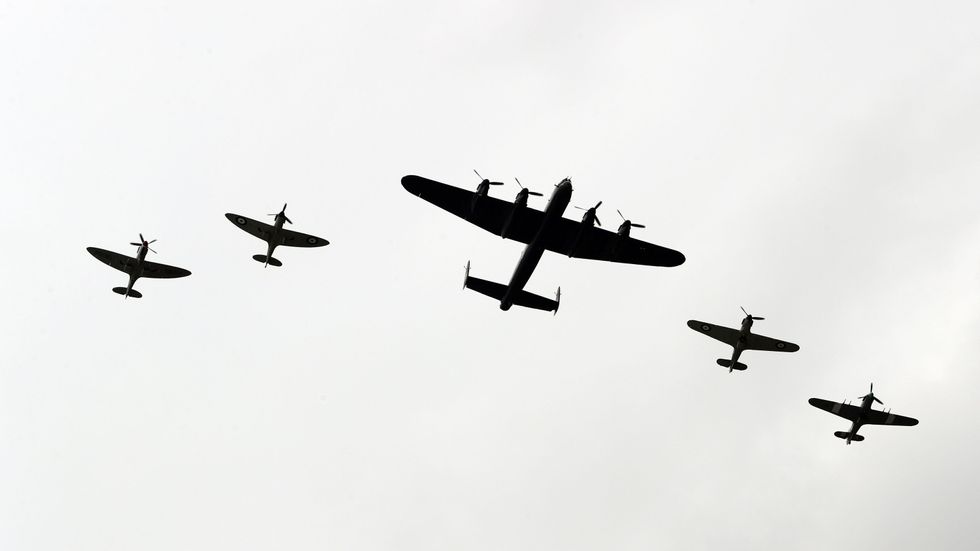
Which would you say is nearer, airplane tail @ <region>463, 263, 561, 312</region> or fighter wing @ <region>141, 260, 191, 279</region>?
airplane tail @ <region>463, 263, 561, 312</region>

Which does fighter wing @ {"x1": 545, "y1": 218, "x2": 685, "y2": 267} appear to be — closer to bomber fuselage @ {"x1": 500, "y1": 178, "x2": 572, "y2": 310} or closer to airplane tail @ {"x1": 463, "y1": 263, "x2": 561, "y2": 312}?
bomber fuselage @ {"x1": 500, "y1": 178, "x2": 572, "y2": 310}

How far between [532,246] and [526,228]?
1.11 m

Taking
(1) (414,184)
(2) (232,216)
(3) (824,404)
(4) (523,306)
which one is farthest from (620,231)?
(2) (232,216)

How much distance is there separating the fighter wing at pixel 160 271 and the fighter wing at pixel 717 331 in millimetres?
34812

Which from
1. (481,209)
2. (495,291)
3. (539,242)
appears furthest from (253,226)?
(539,242)

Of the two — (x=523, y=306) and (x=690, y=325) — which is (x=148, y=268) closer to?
(x=523, y=306)

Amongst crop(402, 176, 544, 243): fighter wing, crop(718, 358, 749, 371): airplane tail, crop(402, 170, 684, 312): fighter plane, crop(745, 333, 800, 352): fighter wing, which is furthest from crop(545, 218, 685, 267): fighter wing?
crop(718, 358, 749, 371): airplane tail

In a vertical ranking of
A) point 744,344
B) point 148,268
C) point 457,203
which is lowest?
point 148,268

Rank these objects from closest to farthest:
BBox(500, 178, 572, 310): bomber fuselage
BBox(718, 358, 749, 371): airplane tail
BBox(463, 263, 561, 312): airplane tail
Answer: BBox(500, 178, 572, 310): bomber fuselage
BBox(463, 263, 561, 312): airplane tail
BBox(718, 358, 749, 371): airplane tail

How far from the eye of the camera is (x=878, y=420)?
57.3 m

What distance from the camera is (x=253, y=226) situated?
5566 centimetres

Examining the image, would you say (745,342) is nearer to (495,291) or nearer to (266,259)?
(495,291)

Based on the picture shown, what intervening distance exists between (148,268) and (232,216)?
266 inches

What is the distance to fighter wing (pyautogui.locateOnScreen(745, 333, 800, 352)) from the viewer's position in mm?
56938
